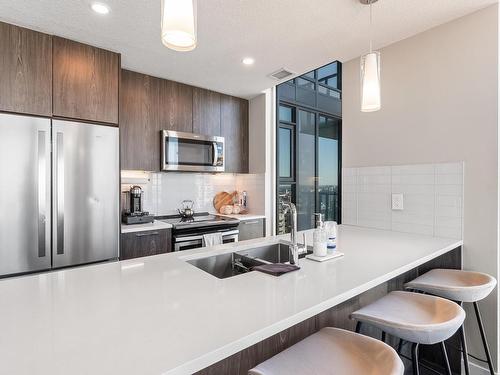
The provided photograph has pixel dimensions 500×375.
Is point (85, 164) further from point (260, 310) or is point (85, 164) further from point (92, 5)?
point (260, 310)

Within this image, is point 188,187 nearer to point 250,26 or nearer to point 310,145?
point 310,145

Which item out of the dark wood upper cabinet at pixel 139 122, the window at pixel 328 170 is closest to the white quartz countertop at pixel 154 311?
the dark wood upper cabinet at pixel 139 122

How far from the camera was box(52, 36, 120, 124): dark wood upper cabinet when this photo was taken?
2178mm

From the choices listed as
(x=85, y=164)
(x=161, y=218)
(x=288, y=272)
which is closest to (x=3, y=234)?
(x=85, y=164)

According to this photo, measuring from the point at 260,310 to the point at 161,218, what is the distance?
2637 millimetres

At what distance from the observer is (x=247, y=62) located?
8.79ft

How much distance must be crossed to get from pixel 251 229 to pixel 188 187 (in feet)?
3.09

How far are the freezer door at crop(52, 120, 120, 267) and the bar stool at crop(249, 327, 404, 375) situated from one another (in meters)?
1.88

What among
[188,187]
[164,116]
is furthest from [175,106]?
[188,187]

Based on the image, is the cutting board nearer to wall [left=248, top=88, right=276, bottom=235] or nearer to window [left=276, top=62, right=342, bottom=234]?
wall [left=248, top=88, right=276, bottom=235]

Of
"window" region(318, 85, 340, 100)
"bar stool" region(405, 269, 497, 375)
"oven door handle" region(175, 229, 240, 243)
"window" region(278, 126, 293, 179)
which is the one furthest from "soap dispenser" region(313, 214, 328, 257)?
"window" region(318, 85, 340, 100)

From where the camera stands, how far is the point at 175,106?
10.4ft

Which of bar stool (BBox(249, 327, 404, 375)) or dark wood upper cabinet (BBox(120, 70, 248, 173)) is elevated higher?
dark wood upper cabinet (BBox(120, 70, 248, 173))

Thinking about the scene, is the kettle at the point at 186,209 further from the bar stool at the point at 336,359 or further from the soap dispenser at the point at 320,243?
the bar stool at the point at 336,359
